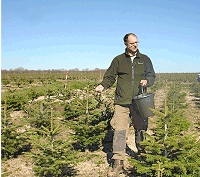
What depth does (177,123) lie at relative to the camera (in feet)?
9.10

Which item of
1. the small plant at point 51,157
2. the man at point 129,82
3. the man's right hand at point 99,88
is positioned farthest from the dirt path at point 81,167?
the man's right hand at point 99,88

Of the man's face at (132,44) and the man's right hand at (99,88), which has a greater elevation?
the man's face at (132,44)

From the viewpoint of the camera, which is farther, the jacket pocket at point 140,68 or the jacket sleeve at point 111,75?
the jacket sleeve at point 111,75

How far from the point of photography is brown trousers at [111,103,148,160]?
3.15 meters

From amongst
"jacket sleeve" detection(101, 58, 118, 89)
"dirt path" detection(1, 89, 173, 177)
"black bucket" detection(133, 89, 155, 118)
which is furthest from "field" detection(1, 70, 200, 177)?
"jacket sleeve" detection(101, 58, 118, 89)

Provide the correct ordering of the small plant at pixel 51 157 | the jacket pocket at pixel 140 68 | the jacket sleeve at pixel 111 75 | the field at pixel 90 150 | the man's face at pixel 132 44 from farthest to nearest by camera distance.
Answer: the jacket sleeve at pixel 111 75 → the jacket pocket at pixel 140 68 → the man's face at pixel 132 44 → the small plant at pixel 51 157 → the field at pixel 90 150

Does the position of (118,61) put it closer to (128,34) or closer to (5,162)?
(128,34)

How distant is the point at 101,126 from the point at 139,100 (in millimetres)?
1350

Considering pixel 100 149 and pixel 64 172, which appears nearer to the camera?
pixel 64 172

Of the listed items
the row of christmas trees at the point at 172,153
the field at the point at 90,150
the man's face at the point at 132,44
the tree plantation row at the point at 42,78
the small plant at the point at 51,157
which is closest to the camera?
the row of christmas trees at the point at 172,153

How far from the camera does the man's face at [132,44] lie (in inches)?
130

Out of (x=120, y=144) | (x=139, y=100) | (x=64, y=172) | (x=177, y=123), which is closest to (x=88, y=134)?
(x=64, y=172)

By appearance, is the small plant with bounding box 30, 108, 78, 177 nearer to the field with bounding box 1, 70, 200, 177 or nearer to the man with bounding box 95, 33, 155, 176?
the field with bounding box 1, 70, 200, 177

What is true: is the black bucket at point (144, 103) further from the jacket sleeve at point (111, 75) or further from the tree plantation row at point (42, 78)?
the tree plantation row at point (42, 78)
